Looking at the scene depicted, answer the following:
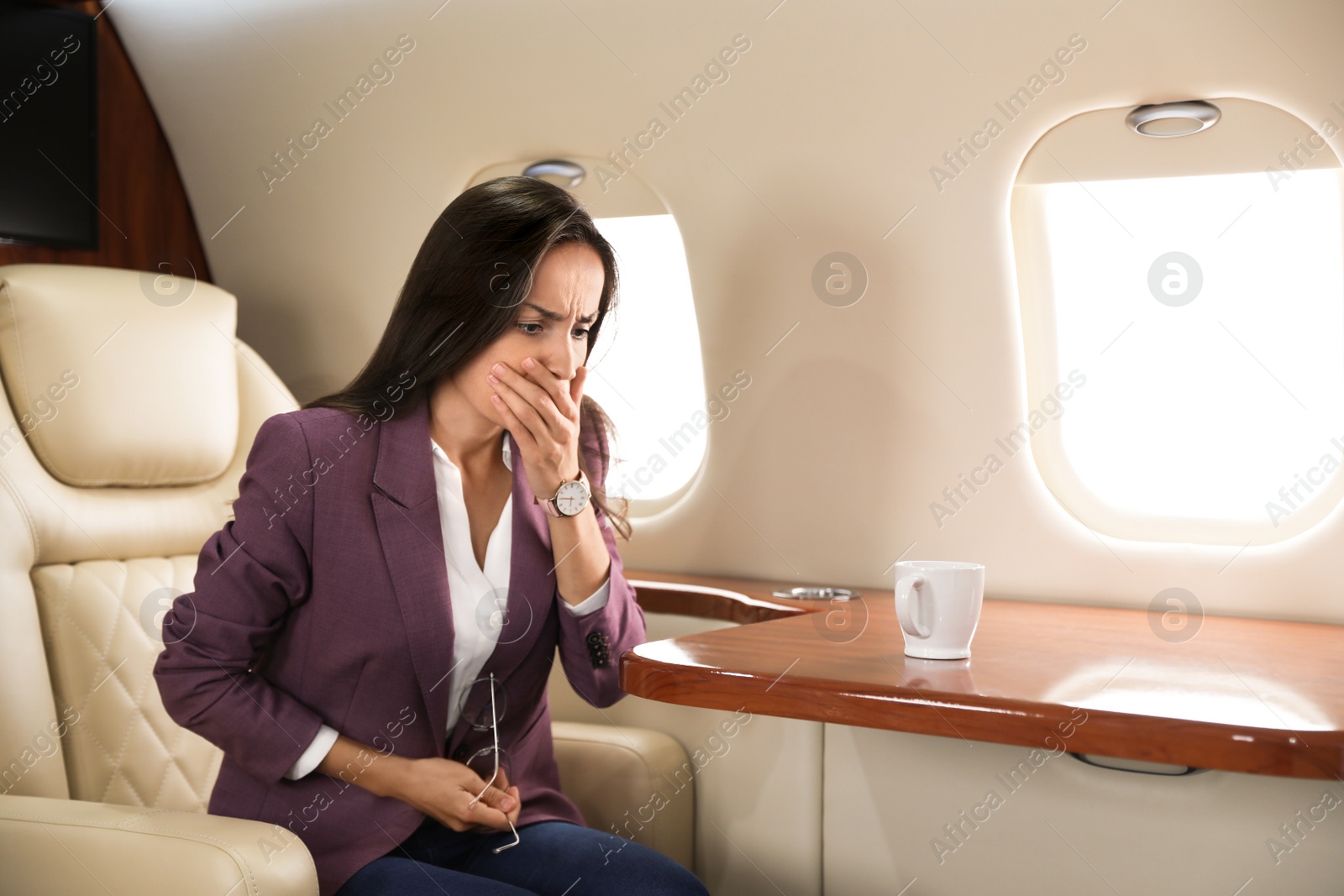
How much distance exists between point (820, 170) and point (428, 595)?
1.04 m

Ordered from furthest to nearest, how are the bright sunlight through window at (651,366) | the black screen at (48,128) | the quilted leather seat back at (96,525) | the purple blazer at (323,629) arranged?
the bright sunlight through window at (651,366) < the black screen at (48,128) < the quilted leather seat back at (96,525) < the purple blazer at (323,629)

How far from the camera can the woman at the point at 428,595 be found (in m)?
1.30

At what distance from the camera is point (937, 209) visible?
182 cm

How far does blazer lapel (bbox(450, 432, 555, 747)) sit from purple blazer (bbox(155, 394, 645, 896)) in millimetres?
11

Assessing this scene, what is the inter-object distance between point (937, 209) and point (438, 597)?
42.1 inches

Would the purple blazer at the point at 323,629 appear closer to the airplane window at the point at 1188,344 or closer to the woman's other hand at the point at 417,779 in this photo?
the woman's other hand at the point at 417,779

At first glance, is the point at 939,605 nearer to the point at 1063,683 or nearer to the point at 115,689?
the point at 1063,683

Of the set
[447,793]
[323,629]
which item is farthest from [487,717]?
[323,629]

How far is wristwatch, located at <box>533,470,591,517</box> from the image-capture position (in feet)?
4.63

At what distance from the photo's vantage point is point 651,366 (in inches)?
93.5

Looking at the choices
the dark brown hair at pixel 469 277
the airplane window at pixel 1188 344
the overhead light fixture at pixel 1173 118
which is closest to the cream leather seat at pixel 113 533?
the dark brown hair at pixel 469 277

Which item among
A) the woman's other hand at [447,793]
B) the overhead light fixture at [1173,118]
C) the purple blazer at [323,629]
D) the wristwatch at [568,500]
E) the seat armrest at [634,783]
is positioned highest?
the overhead light fixture at [1173,118]

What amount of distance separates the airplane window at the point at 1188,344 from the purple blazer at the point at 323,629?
1057mm

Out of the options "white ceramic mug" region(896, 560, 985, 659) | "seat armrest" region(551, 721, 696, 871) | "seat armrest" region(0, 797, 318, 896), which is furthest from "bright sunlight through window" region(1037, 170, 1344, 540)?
"seat armrest" region(0, 797, 318, 896)
